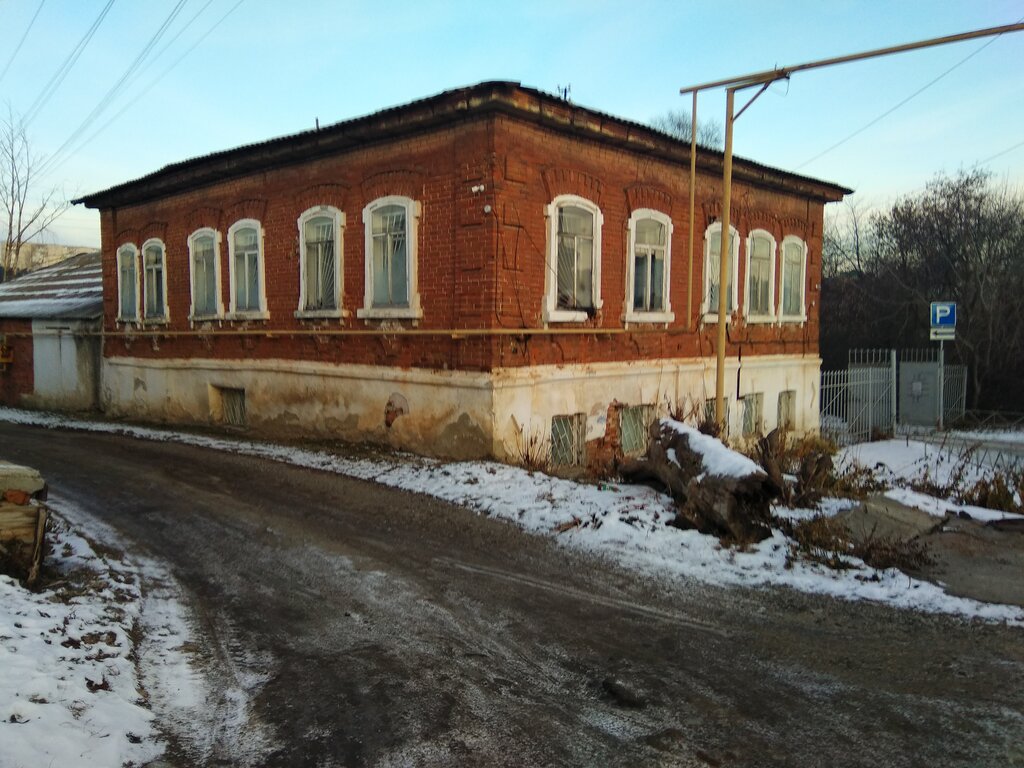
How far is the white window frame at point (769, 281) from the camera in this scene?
48.8 ft

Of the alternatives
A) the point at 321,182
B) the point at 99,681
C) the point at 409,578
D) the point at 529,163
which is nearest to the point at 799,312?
the point at 529,163

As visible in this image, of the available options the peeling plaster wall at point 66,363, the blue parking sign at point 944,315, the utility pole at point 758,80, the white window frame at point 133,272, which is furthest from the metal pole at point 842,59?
the peeling plaster wall at point 66,363

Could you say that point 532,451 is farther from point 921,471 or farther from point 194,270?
point 194,270

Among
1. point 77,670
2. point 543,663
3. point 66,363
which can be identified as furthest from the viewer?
point 66,363

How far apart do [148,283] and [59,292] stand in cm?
613

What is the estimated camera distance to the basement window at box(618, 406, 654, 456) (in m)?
12.3

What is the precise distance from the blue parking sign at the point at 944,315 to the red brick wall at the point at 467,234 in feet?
13.5

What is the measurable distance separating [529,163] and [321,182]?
394 centimetres

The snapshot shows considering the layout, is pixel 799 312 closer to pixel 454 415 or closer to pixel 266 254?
pixel 454 415

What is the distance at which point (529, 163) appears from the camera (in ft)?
33.3

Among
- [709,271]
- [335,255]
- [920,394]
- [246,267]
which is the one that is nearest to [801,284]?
[709,271]

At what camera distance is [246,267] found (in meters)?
13.6

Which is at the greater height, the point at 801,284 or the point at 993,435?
the point at 801,284

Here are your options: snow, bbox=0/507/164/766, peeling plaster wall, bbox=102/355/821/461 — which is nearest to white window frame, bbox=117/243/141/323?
peeling plaster wall, bbox=102/355/821/461
